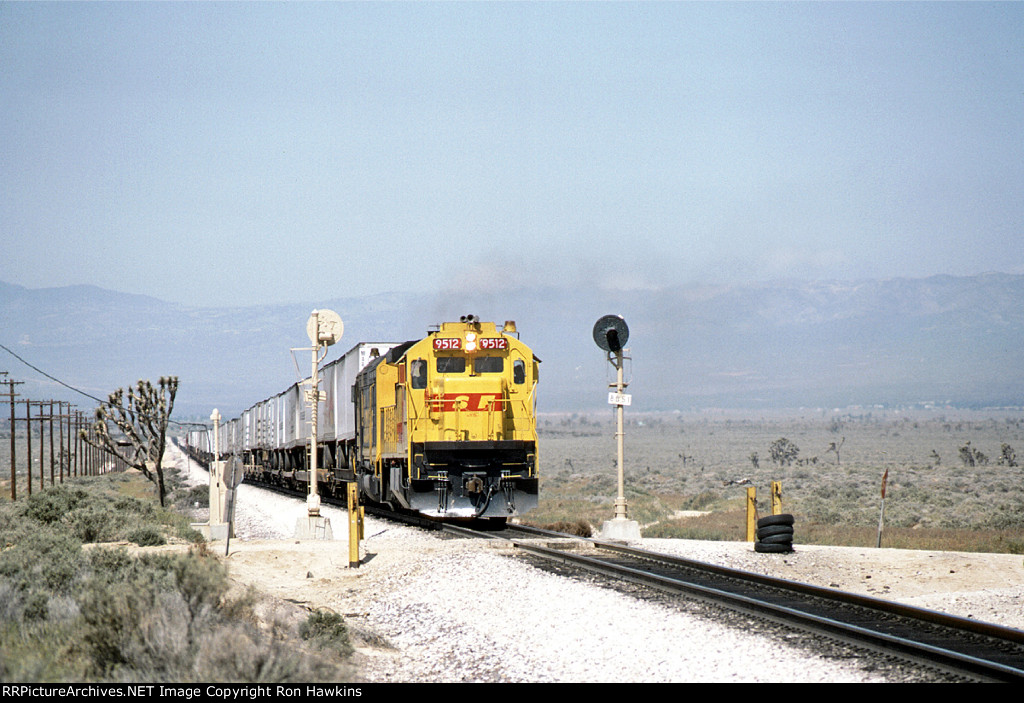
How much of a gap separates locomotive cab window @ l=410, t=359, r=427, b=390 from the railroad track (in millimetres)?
6364

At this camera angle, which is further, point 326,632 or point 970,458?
point 970,458

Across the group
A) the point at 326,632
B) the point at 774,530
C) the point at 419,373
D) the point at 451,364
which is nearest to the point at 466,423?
the point at 451,364

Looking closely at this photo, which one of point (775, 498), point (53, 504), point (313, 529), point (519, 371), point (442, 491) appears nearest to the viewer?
point (775, 498)

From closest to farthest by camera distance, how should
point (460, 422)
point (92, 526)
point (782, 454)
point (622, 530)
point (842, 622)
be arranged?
point (842, 622) < point (622, 530) < point (92, 526) < point (460, 422) < point (782, 454)

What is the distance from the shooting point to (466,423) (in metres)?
21.2

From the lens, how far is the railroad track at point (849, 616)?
333 inches

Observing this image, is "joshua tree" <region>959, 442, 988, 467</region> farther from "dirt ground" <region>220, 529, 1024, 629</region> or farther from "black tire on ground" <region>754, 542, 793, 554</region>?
"black tire on ground" <region>754, 542, 793, 554</region>

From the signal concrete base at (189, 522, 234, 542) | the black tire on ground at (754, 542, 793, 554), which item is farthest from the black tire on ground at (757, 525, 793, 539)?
the signal concrete base at (189, 522, 234, 542)

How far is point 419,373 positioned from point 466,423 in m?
1.36

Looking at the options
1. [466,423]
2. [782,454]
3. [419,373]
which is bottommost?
[782,454]

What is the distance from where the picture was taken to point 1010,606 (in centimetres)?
1203

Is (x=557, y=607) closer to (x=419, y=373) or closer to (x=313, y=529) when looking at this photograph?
(x=313, y=529)

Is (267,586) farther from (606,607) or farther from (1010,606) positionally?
(1010,606)
